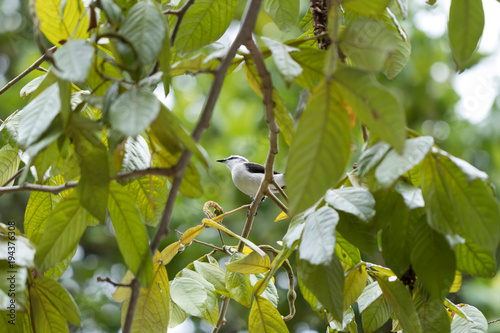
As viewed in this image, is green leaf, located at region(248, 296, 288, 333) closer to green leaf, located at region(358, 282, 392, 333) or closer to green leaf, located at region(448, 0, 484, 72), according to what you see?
green leaf, located at region(358, 282, 392, 333)

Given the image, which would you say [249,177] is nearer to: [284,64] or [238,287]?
[238,287]

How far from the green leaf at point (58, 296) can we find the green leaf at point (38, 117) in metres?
0.35

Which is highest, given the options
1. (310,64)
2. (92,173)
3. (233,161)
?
(310,64)

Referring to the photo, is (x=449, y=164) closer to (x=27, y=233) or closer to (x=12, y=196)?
(x=27, y=233)

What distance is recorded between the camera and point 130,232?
0.75m

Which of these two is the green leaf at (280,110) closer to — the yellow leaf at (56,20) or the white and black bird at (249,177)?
the yellow leaf at (56,20)

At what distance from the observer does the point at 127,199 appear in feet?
A: 2.48

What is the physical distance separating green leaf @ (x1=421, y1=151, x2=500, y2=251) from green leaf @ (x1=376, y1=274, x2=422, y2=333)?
0.17m

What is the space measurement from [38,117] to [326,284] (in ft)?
1.41

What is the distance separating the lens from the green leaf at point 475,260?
2.49 ft

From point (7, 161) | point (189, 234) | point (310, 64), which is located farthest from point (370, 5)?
point (7, 161)

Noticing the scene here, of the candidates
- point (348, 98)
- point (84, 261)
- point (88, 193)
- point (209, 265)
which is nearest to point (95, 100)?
point (88, 193)

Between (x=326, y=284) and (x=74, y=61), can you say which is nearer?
(x=74, y=61)

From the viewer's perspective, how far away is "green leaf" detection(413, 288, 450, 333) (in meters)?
0.86
